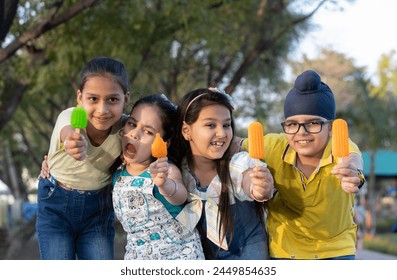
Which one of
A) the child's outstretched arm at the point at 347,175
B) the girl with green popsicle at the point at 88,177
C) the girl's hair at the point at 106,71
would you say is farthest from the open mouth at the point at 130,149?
the child's outstretched arm at the point at 347,175

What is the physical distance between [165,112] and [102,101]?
15.4 inches

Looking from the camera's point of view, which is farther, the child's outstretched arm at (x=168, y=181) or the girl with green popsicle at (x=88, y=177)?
the girl with green popsicle at (x=88, y=177)

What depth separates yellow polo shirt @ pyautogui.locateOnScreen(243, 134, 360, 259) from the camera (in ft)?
12.1

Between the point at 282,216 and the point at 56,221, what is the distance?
1468 mm

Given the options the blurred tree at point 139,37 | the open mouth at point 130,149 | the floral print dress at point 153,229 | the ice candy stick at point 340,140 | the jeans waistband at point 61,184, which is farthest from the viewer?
the blurred tree at point 139,37

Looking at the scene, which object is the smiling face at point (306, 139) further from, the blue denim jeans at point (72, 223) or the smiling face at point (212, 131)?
the blue denim jeans at point (72, 223)

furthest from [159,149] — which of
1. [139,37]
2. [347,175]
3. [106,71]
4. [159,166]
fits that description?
[139,37]

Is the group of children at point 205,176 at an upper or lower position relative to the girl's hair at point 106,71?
lower

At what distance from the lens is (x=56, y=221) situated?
403 centimetres

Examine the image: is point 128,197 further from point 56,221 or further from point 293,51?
point 293,51

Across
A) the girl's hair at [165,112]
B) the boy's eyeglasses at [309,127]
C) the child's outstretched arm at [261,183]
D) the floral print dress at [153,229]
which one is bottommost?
the floral print dress at [153,229]

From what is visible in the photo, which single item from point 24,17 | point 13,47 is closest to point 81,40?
point 24,17

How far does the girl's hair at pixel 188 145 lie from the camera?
364cm

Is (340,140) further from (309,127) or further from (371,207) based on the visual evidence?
(371,207)
